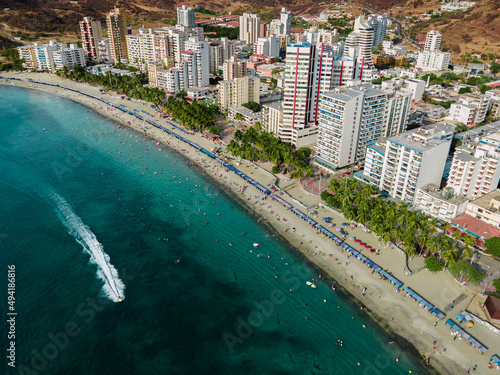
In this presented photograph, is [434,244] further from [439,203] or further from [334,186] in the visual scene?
[334,186]

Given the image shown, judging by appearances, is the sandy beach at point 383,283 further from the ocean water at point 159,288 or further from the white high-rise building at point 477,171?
the white high-rise building at point 477,171

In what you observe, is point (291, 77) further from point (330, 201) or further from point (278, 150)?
point (330, 201)

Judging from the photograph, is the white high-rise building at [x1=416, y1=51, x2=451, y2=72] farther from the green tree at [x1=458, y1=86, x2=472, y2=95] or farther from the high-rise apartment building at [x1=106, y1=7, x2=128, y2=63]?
the high-rise apartment building at [x1=106, y1=7, x2=128, y2=63]

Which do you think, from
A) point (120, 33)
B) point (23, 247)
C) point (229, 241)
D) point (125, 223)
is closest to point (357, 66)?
point (229, 241)

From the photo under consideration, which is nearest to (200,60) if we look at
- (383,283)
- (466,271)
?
(383,283)

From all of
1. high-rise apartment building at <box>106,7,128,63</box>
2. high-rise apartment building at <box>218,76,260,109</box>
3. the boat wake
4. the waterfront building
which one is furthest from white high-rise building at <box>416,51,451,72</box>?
the boat wake

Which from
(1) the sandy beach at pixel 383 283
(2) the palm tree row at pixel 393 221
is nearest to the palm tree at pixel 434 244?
(2) the palm tree row at pixel 393 221
